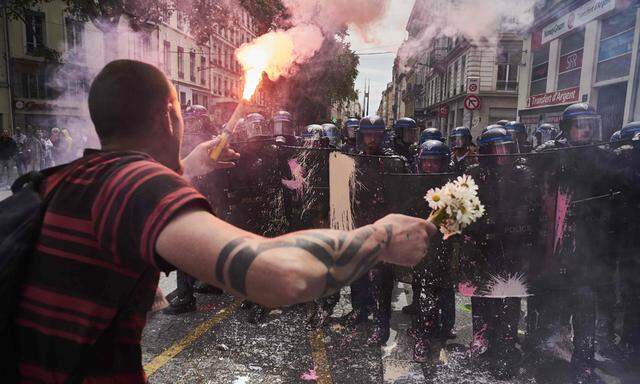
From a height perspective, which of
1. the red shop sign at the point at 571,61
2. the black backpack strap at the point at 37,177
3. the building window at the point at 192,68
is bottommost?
the black backpack strap at the point at 37,177

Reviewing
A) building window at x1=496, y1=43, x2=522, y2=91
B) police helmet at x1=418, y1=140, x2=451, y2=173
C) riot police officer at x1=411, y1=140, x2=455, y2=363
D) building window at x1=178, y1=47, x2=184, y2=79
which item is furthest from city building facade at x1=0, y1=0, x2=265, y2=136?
riot police officer at x1=411, y1=140, x2=455, y2=363

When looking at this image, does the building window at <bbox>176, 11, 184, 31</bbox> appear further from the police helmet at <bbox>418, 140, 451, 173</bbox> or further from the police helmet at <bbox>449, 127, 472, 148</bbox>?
the police helmet at <bbox>418, 140, 451, 173</bbox>

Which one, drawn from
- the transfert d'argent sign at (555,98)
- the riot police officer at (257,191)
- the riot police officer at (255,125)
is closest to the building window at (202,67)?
the transfert d'argent sign at (555,98)

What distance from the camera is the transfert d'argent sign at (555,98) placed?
17016 millimetres

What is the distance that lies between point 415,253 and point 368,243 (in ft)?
0.91

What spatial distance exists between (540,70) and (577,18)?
4426 mm

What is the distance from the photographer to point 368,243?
1271 mm

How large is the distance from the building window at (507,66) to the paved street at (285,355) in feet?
88.7

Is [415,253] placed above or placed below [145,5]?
below

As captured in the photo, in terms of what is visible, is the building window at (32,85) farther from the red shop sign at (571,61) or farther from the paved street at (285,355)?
the red shop sign at (571,61)

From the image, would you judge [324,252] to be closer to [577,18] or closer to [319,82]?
[577,18]

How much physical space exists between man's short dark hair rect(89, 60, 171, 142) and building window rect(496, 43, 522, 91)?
29764mm

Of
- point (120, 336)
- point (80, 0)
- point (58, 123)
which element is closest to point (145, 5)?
point (80, 0)

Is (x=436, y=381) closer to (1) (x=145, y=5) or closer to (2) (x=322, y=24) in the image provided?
(2) (x=322, y=24)
